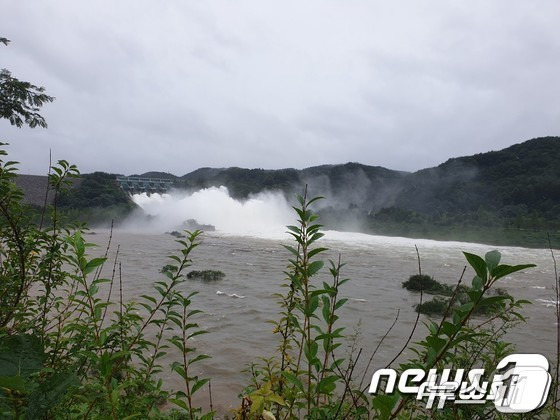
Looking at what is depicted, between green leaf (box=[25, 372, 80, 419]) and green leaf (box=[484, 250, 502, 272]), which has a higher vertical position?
green leaf (box=[484, 250, 502, 272])

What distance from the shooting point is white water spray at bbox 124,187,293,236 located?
5406 centimetres

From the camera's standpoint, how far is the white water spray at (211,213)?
177 feet

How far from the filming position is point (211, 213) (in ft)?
187

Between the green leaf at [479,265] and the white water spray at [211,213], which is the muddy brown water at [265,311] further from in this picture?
the white water spray at [211,213]

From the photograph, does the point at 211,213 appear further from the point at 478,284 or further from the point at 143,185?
the point at 478,284

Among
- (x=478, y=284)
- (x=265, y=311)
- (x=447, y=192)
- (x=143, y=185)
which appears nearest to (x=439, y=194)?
(x=447, y=192)

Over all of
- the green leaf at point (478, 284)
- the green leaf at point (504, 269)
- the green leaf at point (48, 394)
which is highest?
the green leaf at point (504, 269)

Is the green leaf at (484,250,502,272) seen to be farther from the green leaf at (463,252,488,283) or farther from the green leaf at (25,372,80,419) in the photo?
the green leaf at (25,372,80,419)

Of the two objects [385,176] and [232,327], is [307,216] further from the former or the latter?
[385,176]

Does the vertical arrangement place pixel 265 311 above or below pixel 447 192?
Result: below

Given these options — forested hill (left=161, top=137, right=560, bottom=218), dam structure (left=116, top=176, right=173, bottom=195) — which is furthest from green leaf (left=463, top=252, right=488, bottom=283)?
dam structure (left=116, top=176, right=173, bottom=195)

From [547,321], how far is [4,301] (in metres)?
12.1

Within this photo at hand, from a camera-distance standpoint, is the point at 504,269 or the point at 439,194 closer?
the point at 504,269

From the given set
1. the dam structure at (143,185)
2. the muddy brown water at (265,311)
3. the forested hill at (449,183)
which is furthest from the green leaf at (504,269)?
the dam structure at (143,185)
